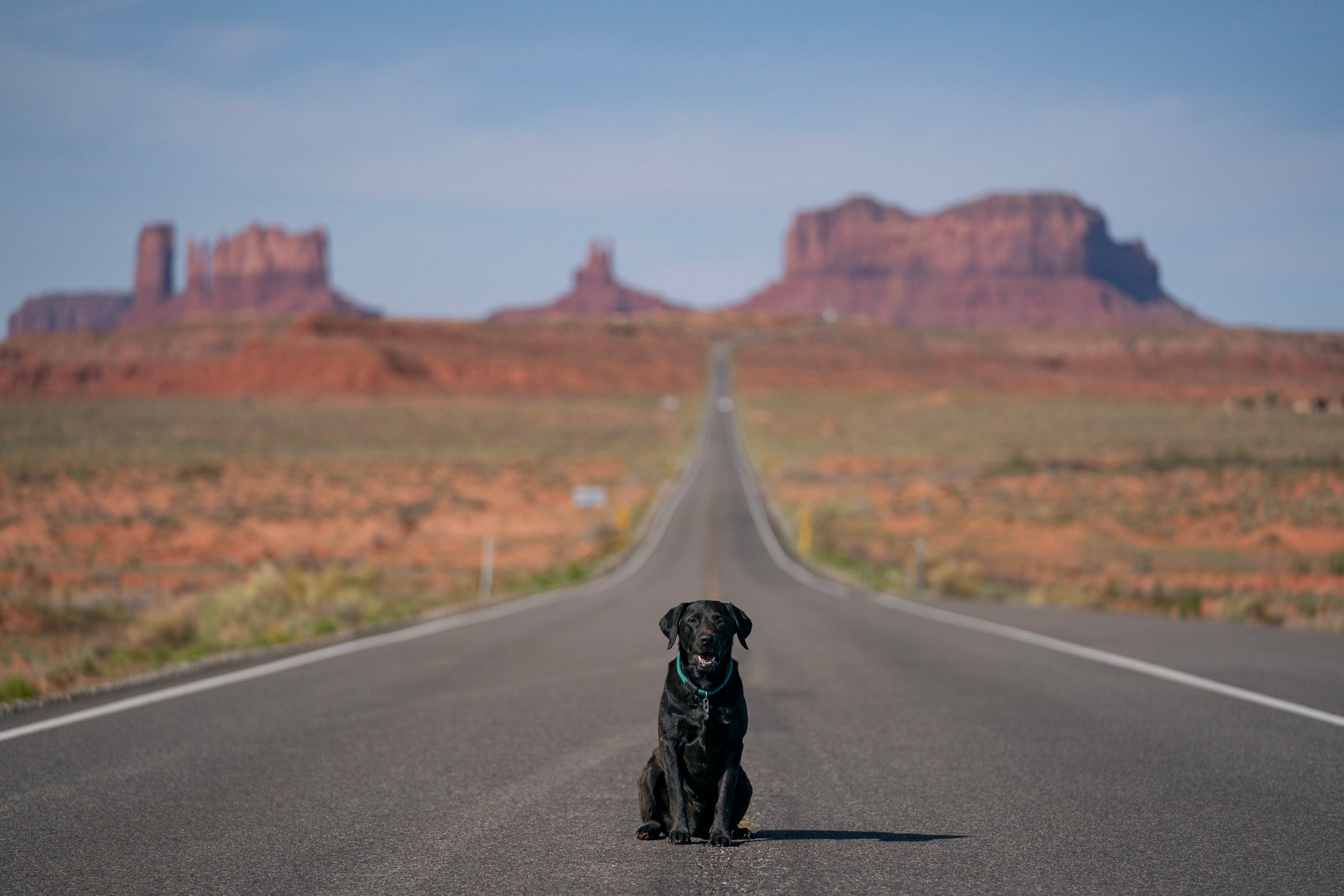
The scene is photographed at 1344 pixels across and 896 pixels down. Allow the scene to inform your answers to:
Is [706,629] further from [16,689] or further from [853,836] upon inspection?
[16,689]

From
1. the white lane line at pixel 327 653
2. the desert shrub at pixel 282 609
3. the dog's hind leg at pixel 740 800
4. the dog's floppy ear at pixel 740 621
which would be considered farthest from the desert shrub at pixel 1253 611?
the dog's floppy ear at pixel 740 621

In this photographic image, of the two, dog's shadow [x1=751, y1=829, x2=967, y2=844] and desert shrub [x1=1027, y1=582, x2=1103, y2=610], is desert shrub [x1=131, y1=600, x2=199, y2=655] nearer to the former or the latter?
dog's shadow [x1=751, y1=829, x2=967, y2=844]

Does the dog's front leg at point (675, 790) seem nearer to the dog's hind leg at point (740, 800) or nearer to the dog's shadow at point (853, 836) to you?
the dog's hind leg at point (740, 800)

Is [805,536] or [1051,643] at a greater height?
→ [1051,643]

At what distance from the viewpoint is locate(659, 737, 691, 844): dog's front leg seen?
14.2ft

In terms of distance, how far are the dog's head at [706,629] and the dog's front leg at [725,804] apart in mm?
469

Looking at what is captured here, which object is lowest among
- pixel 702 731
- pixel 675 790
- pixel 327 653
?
pixel 327 653

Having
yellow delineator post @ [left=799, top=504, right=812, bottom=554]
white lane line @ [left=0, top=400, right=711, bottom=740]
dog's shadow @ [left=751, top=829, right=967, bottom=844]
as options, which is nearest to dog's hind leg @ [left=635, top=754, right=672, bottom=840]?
dog's shadow @ [left=751, top=829, right=967, bottom=844]

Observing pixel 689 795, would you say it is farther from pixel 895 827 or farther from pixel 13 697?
pixel 13 697

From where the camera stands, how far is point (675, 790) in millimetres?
4426

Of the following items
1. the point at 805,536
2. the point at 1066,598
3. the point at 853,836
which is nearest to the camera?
the point at 853,836

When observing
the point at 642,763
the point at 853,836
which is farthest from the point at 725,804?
the point at 642,763

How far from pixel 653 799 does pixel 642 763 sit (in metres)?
2.10

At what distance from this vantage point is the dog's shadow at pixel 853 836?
5.02m
